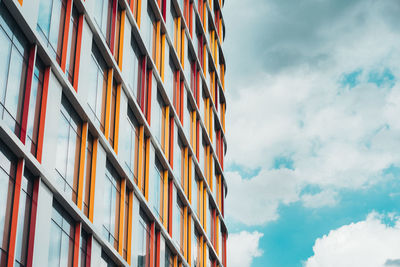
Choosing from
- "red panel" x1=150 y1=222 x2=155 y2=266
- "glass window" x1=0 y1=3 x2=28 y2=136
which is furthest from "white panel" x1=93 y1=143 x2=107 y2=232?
"red panel" x1=150 y1=222 x2=155 y2=266

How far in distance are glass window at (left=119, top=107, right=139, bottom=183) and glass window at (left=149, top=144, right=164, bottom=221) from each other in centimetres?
230

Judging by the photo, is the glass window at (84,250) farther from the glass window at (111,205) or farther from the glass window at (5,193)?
Result: the glass window at (5,193)

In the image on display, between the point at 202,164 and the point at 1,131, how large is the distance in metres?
31.3

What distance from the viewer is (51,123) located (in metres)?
26.4

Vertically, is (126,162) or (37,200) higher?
(126,162)

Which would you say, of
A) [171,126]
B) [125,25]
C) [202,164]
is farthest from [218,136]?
[125,25]

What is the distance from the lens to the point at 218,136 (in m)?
61.4

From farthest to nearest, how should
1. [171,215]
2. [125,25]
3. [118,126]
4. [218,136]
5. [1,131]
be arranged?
[218,136], [171,215], [125,25], [118,126], [1,131]

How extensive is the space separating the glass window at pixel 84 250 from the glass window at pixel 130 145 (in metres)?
6.32

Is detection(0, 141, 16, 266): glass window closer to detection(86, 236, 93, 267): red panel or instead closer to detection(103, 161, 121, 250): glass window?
detection(86, 236, 93, 267): red panel

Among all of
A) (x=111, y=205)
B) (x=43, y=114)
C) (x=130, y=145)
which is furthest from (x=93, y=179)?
(x=130, y=145)

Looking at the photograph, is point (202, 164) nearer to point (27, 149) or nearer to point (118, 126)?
point (118, 126)

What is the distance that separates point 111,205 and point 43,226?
7758 millimetres

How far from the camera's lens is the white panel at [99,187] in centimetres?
3012
